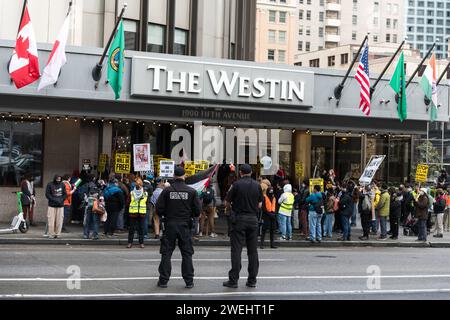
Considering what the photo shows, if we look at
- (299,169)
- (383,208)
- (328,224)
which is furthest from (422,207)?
(299,169)

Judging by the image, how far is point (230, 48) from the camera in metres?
33.1

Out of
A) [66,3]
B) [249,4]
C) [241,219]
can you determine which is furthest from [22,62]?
[249,4]

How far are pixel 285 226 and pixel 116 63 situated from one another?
705 cm

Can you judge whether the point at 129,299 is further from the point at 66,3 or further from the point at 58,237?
the point at 66,3

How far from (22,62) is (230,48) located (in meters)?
13.1

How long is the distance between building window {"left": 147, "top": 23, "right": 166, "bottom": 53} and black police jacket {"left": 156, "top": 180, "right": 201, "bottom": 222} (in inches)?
→ 721

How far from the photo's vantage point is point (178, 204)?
39.4 ft

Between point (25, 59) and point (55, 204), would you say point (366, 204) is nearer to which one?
point (55, 204)

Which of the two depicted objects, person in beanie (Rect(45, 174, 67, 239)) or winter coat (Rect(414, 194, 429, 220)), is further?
winter coat (Rect(414, 194, 429, 220))

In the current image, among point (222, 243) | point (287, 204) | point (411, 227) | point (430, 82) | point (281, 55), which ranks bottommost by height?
point (222, 243)

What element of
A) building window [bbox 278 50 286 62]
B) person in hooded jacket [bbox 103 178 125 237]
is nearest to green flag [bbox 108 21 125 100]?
person in hooded jacket [bbox 103 178 125 237]

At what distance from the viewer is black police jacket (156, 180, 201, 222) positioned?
12.0 metres

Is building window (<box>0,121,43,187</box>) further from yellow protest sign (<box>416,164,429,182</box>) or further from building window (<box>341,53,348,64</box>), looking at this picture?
building window (<box>341,53,348,64</box>)

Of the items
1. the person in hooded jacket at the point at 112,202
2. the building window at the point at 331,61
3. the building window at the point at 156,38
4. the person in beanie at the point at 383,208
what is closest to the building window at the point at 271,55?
the building window at the point at 331,61
